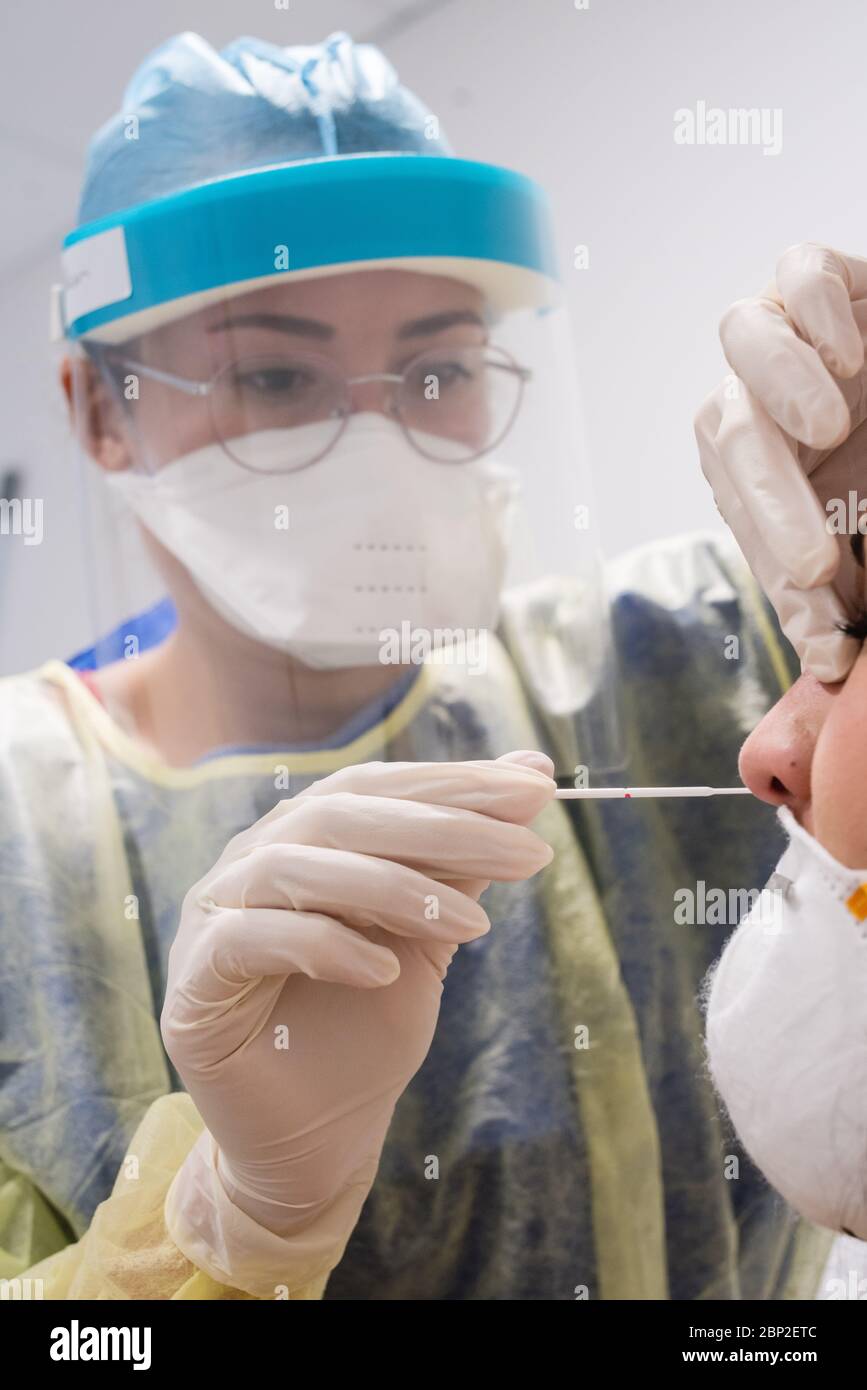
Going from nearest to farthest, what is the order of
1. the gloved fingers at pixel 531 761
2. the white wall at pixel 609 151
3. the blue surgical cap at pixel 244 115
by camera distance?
the gloved fingers at pixel 531 761, the white wall at pixel 609 151, the blue surgical cap at pixel 244 115

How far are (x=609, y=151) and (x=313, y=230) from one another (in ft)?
0.71

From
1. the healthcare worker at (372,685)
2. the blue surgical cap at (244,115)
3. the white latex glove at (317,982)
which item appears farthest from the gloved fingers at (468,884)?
the blue surgical cap at (244,115)

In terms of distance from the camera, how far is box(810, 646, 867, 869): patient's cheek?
0.54 meters

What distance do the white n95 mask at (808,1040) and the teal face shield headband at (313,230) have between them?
474 millimetres

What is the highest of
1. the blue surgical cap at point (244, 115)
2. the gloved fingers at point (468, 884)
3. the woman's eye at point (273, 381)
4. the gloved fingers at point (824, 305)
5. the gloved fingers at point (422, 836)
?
the blue surgical cap at point (244, 115)

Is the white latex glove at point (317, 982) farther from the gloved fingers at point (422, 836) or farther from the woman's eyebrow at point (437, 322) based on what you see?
the woman's eyebrow at point (437, 322)

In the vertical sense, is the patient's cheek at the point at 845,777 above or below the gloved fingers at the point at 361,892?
above

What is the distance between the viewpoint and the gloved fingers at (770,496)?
1.81ft

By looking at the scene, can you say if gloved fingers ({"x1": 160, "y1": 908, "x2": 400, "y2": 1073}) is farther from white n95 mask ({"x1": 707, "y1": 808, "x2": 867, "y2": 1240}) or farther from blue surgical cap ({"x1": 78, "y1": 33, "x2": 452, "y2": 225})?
blue surgical cap ({"x1": 78, "y1": 33, "x2": 452, "y2": 225})

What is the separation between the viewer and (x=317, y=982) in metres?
0.65

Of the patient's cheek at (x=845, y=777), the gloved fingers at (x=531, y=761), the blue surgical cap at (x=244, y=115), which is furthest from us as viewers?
the blue surgical cap at (x=244, y=115)

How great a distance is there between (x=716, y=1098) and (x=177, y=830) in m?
0.42

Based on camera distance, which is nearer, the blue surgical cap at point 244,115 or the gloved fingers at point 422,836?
the gloved fingers at point 422,836

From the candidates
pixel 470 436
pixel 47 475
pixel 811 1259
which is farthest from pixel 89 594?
pixel 811 1259
